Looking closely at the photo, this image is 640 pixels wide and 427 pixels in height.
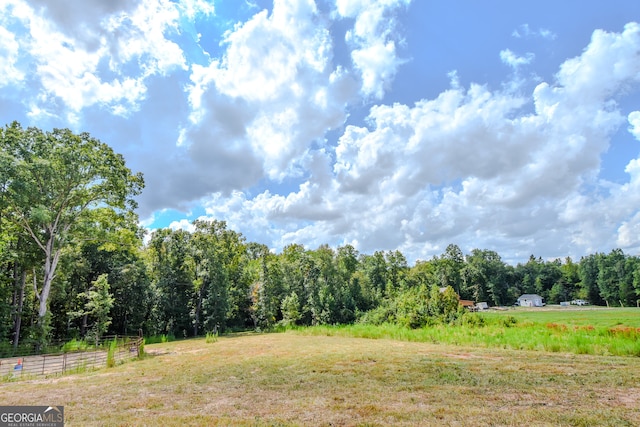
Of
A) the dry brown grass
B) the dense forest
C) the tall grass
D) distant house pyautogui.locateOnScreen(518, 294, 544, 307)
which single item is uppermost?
the dense forest

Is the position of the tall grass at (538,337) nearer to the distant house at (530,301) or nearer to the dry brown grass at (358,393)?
the dry brown grass at (358,393)

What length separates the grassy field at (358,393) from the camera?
6884mm

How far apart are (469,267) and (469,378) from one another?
8872 centimetres

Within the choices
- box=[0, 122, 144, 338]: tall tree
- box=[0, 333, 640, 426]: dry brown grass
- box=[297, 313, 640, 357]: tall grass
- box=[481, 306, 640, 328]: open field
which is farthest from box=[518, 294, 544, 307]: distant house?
box=[0, 122, 144, 338]: tall tree

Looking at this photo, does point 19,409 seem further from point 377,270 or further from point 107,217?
point 377,270

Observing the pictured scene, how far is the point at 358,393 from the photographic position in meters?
9.02

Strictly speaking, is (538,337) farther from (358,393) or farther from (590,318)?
(590,318)

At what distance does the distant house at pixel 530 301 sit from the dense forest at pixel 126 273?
132 ft

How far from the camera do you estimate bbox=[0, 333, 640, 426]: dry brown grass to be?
689 centimetres

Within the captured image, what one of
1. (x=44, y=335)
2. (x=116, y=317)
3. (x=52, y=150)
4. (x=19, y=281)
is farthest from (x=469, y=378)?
(x=116, y=317)

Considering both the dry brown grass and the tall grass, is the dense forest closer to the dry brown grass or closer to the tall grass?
the tall grass

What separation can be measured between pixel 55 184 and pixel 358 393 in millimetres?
24647

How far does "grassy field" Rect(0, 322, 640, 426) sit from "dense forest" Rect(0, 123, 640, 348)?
14.7m

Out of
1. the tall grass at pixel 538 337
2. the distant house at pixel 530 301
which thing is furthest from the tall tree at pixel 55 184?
the distant house at pixel 530 301
